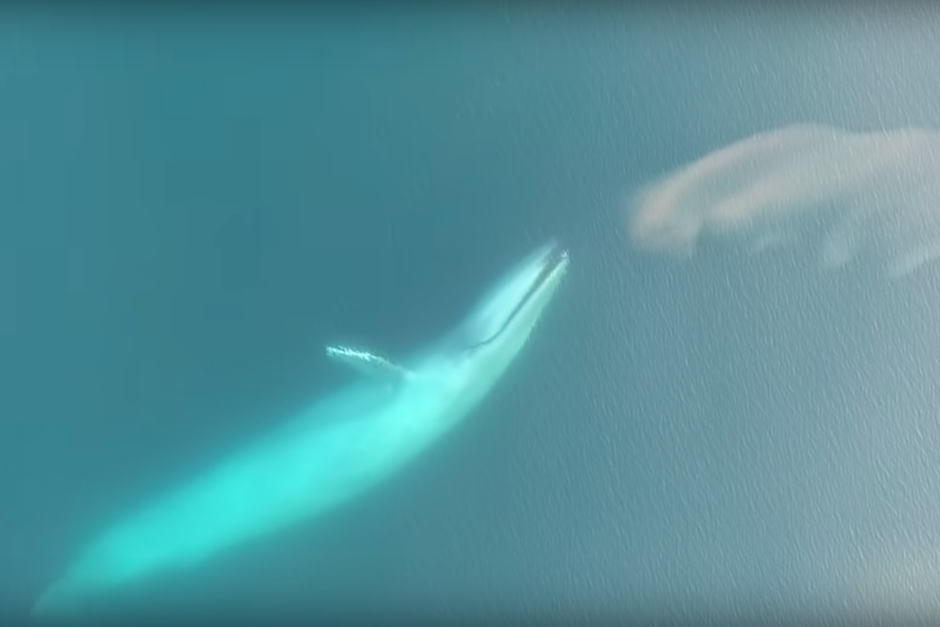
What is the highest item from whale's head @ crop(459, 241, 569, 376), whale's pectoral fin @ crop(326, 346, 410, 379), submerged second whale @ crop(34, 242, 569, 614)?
whale's head @ crop(459, 241, 569, 376)

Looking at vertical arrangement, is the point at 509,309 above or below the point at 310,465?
above

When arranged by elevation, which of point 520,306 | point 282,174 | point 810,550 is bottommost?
point 810,550

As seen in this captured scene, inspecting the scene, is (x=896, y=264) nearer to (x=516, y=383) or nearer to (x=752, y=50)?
(x=752, y=50)

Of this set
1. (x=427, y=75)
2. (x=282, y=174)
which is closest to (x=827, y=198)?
(x=427, y=75)

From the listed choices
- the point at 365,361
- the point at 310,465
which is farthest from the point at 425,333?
the point at 310,465

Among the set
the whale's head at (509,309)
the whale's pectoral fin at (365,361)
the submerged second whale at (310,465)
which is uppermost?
the whale's head at (509,309)

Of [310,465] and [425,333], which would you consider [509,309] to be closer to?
[425,333]
